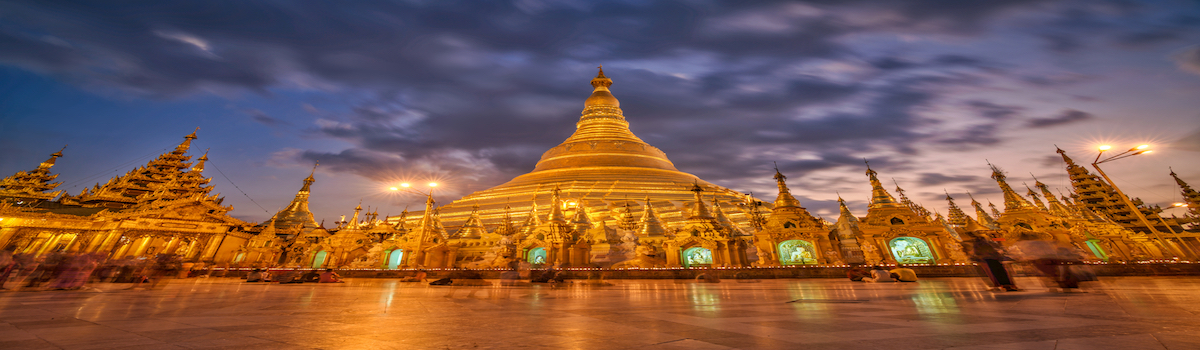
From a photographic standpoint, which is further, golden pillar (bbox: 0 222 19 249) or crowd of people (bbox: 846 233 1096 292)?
golden pillar (bbox: 0 222 19 249)

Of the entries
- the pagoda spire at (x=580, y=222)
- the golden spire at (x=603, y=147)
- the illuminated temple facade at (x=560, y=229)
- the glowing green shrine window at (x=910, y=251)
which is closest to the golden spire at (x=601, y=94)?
the golden spire at (x=603, y=147)

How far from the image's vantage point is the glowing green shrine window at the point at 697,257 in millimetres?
18312

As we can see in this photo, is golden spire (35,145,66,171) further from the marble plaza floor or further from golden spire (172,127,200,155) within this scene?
the marble plaza floor

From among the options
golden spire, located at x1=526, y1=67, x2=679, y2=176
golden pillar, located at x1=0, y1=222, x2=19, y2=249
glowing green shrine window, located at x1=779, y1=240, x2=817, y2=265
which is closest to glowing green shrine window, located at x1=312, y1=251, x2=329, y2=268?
golden pillar, located at x1=0, y1=222, x2=19, y2=249

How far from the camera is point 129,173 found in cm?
2917

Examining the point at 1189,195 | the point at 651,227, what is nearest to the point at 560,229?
the point at 651,227

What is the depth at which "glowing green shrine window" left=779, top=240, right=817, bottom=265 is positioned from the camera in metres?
19.0

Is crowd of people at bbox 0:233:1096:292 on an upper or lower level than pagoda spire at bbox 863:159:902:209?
lower

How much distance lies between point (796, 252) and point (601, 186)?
60.9 feet

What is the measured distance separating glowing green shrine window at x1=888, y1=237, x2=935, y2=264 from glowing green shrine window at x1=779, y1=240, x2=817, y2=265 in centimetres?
404

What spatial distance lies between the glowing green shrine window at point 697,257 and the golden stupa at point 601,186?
735 centimetres

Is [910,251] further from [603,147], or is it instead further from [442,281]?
[603,147]

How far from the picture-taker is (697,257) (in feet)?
60.9

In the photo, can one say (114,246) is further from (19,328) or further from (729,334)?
(729,334)
